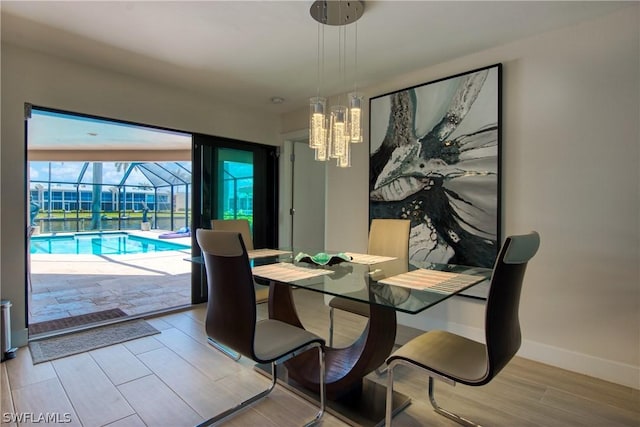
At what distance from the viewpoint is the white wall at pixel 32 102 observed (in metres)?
2.43

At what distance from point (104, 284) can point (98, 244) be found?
5171 mm

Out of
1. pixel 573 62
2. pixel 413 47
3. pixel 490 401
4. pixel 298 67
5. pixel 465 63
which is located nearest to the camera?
pixel 490 401

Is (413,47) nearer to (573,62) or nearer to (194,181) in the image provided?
(573,62)

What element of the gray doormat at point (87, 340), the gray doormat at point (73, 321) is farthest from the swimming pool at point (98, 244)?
the gray doormat at point (87, 340)

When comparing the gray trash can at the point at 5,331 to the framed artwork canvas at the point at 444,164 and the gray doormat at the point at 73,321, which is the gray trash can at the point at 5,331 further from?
the framed artwork canvas at the point at 444,164

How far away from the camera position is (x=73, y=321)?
3.09 meters

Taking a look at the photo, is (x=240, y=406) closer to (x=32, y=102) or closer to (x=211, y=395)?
(x=211, y=395)

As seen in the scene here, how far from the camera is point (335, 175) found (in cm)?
370

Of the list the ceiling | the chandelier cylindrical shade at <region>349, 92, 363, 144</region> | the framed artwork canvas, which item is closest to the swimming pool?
the ceiling

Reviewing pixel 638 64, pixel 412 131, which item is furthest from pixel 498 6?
pixel 412 131

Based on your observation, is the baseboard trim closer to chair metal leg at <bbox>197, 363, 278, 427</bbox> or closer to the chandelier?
chair metal leg at <bbox>197, 363, 278, 427</bbox>

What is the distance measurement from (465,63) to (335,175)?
5.53ft

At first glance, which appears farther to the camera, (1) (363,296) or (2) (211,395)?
(2) (211,395)

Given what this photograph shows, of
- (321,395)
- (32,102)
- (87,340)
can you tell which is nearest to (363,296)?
(321,395)
